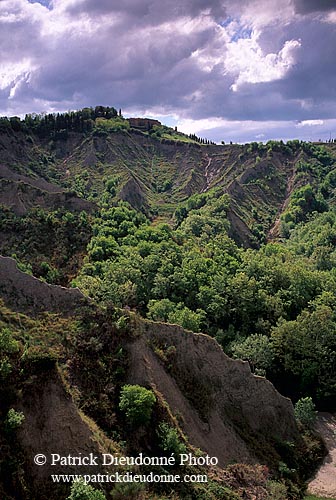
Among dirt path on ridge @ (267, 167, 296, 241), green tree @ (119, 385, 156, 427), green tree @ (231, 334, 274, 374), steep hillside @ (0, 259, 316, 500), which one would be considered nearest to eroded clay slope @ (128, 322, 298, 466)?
steep hillside @ (0, 259, 316, 500)

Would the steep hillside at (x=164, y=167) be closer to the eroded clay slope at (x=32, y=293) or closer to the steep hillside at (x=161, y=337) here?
the steep hillside at (x=161, y=337)

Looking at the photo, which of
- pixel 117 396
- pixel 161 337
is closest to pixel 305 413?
pixel 161 337

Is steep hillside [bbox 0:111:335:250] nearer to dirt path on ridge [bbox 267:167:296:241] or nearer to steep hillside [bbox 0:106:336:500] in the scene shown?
dirt path on ridge [bbox 267:167:296:241]

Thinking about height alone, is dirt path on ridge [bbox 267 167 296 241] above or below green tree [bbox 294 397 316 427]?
above

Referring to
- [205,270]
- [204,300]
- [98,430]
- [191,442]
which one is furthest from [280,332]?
[98,430]

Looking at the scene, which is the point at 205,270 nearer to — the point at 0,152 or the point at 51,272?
the point at 51,272

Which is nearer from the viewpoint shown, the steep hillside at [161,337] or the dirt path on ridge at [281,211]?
the steep hillside at [161,337]

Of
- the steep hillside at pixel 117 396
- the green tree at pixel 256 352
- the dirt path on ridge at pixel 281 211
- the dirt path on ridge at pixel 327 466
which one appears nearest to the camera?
the steep hillside at pixel 117 396

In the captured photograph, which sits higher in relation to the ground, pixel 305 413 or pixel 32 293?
pixel 32 293

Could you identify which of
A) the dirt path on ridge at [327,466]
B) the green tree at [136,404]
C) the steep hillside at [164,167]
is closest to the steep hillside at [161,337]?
the green tree at [136,404]

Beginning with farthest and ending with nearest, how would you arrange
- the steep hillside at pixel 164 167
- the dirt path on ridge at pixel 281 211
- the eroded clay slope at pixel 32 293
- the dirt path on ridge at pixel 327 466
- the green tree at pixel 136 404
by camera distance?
the dirt path on ridge at pixel 281 211 → the steep hillside at pixel 164 167 → the dirt path on ridge at pixel 327 466 → the eroded clay slope at pixel 32 293 → the green tree at pixel 136 404

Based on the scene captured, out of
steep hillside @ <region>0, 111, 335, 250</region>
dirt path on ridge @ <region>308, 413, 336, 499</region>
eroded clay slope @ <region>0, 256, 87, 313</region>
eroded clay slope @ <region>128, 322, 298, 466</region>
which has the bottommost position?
dirt path on ridge @ <region>308, 413, 336, 499</region>

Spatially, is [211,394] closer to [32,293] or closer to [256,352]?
[256,352]

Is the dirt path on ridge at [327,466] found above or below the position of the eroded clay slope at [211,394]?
below
